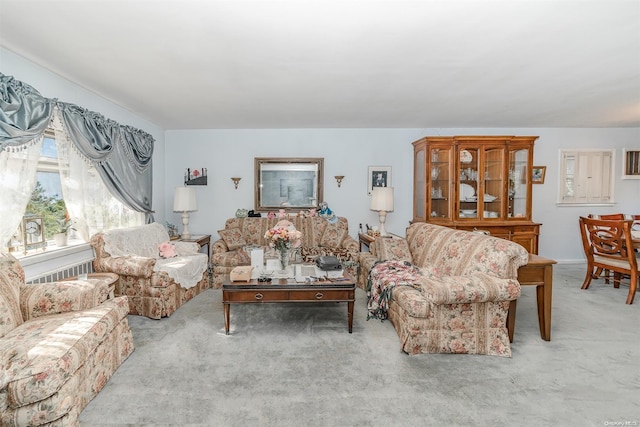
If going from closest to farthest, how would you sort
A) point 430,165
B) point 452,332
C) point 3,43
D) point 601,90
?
point 3,43, point 452,332, point 601,90, point 430,165

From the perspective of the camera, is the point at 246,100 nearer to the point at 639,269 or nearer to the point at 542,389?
the point at 542,389

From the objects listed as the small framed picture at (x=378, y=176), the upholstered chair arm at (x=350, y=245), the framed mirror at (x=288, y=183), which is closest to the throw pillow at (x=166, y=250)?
the framed mirror at (x=288, y=183)

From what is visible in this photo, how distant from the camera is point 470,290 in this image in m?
2.35

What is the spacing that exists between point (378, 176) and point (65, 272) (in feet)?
14.1

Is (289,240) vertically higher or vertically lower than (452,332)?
higher

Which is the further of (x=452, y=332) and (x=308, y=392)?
(x=452, y=332)

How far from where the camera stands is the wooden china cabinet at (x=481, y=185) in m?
4.76

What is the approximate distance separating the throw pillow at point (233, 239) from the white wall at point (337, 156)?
2.40 feet

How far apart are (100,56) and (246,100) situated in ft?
4.78

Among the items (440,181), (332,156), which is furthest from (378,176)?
(440,181)

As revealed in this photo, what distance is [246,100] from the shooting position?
366cm

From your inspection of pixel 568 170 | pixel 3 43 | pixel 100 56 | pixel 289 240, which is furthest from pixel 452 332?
pixel 568 170

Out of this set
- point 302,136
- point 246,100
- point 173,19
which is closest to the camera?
point 173,19

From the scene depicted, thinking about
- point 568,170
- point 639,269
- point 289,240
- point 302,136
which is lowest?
point 639,269
